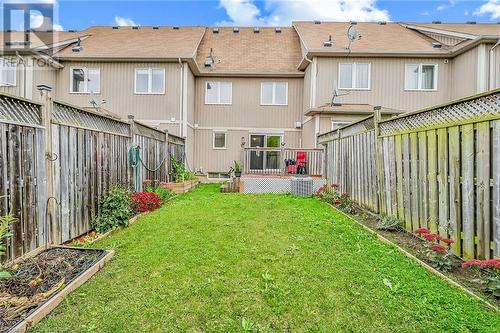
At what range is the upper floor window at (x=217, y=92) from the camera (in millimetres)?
15430

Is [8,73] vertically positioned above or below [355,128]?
above

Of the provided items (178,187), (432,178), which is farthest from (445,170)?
(178,187)

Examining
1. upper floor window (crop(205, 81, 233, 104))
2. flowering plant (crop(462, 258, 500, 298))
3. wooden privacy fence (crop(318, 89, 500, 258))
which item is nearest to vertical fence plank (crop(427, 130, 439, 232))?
wooden privacy fence (crop(318, 89, 500, 258))

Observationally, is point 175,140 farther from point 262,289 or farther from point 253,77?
point 262,289

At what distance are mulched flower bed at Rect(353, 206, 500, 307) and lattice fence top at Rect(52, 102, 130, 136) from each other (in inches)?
204

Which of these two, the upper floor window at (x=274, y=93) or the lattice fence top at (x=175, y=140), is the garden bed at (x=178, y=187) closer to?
the lattice fence top at (x=175, y=140)

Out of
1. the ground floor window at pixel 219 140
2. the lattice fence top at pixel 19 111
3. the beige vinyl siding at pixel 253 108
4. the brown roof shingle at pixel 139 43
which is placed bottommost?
the lattice fence top at pixel 19 111

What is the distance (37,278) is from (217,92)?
13.3 meters

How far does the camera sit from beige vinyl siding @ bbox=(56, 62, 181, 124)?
1379 centimetres

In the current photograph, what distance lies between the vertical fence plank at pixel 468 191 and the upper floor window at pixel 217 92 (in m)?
12.8

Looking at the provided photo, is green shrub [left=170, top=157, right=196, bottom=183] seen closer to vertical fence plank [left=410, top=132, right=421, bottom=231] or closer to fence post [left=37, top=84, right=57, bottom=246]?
fence post [left=37, top=84, right=57, bottom=246]

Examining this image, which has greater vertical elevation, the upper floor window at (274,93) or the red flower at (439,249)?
the upper floor window at (274,93)

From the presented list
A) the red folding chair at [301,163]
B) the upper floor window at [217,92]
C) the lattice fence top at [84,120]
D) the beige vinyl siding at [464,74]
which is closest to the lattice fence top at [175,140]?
the upper floor window at [217,92]

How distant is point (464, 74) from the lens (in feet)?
40.8
